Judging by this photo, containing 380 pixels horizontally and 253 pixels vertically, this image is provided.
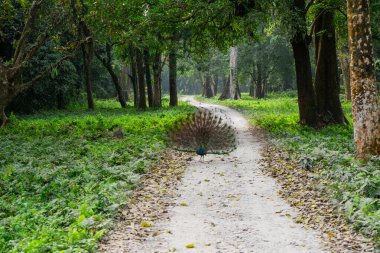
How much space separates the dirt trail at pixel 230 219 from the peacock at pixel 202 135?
123 cm

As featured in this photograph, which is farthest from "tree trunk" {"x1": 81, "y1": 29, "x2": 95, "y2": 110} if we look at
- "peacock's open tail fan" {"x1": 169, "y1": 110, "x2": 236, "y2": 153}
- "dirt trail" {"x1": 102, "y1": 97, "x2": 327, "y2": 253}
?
"dirt trail" {"x1": 102, "y1": 97, "x2": 327, "y2": 253}

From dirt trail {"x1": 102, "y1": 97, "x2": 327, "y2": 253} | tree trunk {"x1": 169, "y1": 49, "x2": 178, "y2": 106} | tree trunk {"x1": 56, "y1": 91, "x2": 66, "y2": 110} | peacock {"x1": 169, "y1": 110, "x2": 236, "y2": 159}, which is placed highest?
tree trunk {"x1": 169, "y1": 49, "x2": 178, "y2": 106}

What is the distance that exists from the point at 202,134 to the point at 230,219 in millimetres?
5465

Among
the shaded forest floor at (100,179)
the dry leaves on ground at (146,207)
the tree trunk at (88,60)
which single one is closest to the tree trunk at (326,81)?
the shaded forest floor at (100,179)

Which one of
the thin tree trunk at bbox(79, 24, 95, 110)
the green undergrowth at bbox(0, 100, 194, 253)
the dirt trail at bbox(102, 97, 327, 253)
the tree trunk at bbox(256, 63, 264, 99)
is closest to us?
the dirt trail at bbox(102, 97, 327, 253)

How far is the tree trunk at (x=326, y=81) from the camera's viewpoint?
20031 millimetres

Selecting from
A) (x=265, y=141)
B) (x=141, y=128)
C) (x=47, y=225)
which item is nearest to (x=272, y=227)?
(x=47, y=225)

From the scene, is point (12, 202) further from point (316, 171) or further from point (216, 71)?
point (216, 71)

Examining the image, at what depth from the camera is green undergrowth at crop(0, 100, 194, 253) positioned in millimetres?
6988

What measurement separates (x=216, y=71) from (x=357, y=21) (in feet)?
203

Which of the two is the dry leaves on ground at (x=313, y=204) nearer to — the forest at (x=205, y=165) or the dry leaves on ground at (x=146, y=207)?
the forest at (x=205, y=165)

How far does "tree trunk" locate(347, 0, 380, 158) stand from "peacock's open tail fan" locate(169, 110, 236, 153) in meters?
4.25

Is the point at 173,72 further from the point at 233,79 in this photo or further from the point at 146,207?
the point at 146,207

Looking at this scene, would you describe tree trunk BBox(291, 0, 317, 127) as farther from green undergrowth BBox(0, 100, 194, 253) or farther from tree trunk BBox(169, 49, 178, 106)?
tree trunk BBox(169, 49, 178, 106)
